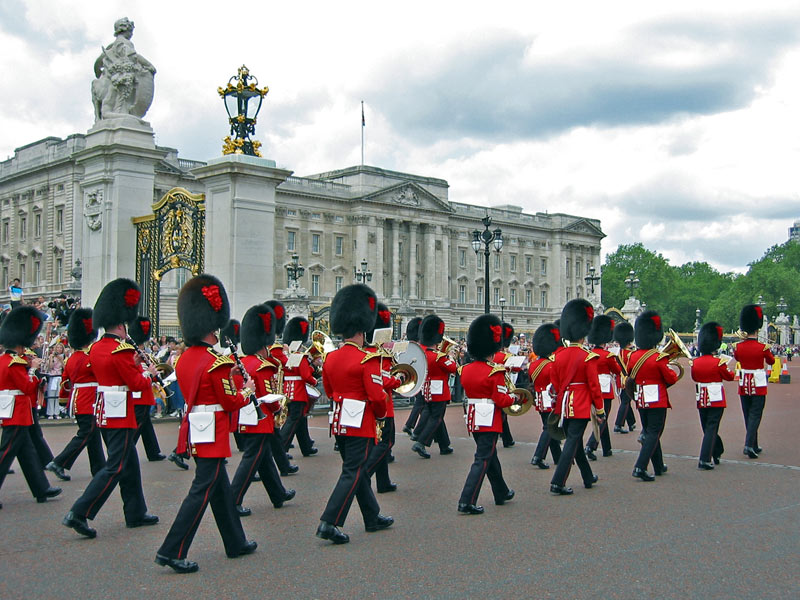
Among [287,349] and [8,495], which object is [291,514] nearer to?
[8,495]

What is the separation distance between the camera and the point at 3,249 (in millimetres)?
61250

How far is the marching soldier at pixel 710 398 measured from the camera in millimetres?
10250

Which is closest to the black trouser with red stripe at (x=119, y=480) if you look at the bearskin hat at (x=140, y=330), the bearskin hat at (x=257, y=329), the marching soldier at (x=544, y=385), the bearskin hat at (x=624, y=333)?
the bearskin hat at (x=257, y=329)

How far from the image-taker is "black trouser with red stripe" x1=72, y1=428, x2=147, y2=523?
6912 mm

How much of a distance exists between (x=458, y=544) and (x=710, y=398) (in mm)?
4741

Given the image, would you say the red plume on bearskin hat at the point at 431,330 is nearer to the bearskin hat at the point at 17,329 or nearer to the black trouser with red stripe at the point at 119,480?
the bearskin hat at the point at 17,329

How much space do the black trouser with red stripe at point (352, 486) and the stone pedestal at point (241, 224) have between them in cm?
682

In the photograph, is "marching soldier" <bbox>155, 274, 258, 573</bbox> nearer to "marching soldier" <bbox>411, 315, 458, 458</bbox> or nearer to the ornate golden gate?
"marching soldier" <bbox>411, 315, 458, 458</bbox>

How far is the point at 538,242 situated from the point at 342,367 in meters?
84.1

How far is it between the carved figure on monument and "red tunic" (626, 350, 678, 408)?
9739 mm

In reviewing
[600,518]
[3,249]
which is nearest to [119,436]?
[600,518]

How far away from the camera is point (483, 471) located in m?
7.91

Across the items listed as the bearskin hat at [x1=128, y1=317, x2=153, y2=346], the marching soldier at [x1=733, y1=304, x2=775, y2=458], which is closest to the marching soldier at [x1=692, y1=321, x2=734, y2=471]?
the marching soldier at [x1=733, y1=304, x2=775, y2=458]

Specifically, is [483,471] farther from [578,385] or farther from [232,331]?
[232,331]
